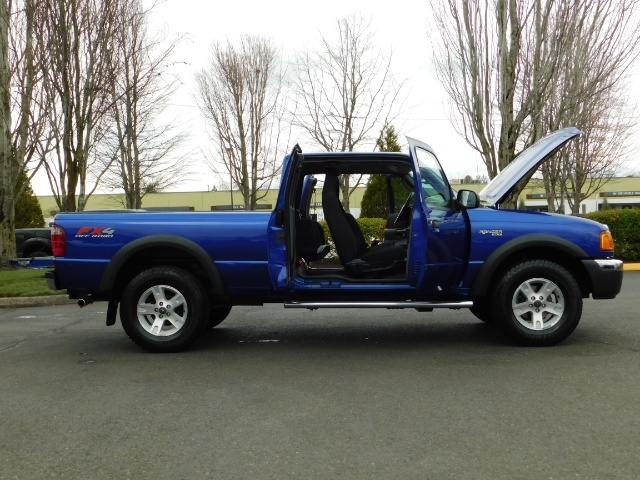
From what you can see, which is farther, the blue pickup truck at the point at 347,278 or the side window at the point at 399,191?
the side window at the point at 399,191

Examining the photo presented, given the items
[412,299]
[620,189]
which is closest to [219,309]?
[412,299]

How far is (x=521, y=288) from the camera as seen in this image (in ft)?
19.3

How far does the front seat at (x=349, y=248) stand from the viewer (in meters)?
6.36

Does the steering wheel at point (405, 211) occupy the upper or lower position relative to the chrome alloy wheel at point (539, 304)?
upper

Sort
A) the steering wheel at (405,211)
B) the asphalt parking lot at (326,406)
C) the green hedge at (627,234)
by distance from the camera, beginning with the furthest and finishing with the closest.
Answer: the green hedge at (627,234) → the steering wheel at (405,211) → the asphalt parking lot at (326,406)

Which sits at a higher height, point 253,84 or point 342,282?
point 253,84

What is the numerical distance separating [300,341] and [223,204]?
131ft

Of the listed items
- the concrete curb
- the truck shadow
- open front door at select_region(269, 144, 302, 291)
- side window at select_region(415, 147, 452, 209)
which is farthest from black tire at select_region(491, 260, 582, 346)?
the concrete curb

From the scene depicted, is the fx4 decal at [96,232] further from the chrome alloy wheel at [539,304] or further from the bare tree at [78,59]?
the bare tree at [78,59]

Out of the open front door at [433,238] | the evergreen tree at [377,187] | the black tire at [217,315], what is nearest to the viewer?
the open front door at [433,238]

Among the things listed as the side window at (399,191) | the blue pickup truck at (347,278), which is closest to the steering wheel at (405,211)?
the side window at (399,191)

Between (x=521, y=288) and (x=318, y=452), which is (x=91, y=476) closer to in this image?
(x=318, y=452)

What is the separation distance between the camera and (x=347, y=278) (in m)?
6.18

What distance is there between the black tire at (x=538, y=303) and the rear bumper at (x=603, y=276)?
181 millimetres
